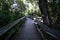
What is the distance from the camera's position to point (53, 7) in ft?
45.3

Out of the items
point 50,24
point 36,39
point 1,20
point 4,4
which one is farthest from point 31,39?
point 4,4

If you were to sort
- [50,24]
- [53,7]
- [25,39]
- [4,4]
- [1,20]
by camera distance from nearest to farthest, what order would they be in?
[25,39] < [1,20] < [50,24] < [53,7] < [4,4]

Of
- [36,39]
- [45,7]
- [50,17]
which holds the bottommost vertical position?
[36,39]

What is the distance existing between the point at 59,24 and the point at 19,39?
3140 mm

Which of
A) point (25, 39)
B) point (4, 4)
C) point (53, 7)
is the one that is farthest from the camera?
point (4, 4)

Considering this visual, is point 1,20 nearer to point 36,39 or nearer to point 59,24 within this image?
point 36,39

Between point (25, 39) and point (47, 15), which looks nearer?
point (25, 39)

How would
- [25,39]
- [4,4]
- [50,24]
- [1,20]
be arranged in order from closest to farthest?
1. [25,39]
2. [1,20]
3. [50,24]
4. [4,4]

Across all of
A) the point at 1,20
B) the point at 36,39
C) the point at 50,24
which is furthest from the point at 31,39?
the point at 50,24

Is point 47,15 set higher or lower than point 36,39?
higher

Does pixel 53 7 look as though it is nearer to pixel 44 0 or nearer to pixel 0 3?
pixel 44 0

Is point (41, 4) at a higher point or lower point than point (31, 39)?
higher

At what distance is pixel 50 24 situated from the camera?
499 inches

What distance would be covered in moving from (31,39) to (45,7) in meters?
4.34
